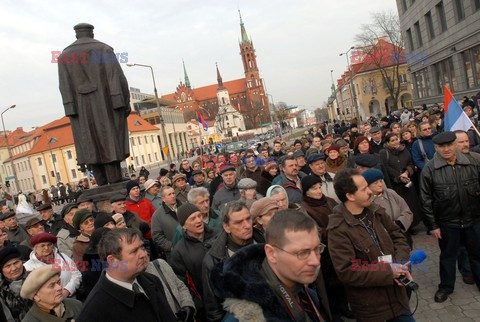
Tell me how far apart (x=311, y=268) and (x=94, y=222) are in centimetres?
368

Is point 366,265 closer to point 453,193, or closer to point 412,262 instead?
point 412,262

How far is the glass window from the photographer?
23719 mm

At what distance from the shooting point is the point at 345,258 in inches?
138

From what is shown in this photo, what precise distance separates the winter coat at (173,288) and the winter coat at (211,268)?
21 cm

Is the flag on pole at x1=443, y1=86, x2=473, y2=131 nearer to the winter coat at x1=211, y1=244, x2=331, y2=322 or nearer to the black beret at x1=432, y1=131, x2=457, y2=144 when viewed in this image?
the black beret at x1=432, y1=131, x2=457, y2=144

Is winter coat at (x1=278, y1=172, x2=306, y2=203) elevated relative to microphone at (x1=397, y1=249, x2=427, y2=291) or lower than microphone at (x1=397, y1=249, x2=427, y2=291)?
elevated

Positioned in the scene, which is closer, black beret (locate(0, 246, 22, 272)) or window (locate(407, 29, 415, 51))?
black beret (locate(0, 246, 22, 272))

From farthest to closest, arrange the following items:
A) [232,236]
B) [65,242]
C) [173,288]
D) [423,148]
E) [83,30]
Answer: [423,148], [83,30], [65,242], [232,236], [173,288]

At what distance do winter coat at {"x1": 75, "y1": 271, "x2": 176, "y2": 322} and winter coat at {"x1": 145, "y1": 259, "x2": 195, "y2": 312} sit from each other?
547 millimetres

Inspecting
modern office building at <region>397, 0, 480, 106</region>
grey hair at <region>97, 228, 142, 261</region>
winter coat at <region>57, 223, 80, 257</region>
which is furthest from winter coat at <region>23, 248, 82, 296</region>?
modern office building at <region>397, 0, 480, 106</region>

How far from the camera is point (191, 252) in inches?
167

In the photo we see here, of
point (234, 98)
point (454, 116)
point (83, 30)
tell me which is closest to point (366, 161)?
point (454, 116)

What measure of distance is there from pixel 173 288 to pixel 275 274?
1.66 metres

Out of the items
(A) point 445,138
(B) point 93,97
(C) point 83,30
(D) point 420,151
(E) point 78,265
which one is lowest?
(E) point 78,265
